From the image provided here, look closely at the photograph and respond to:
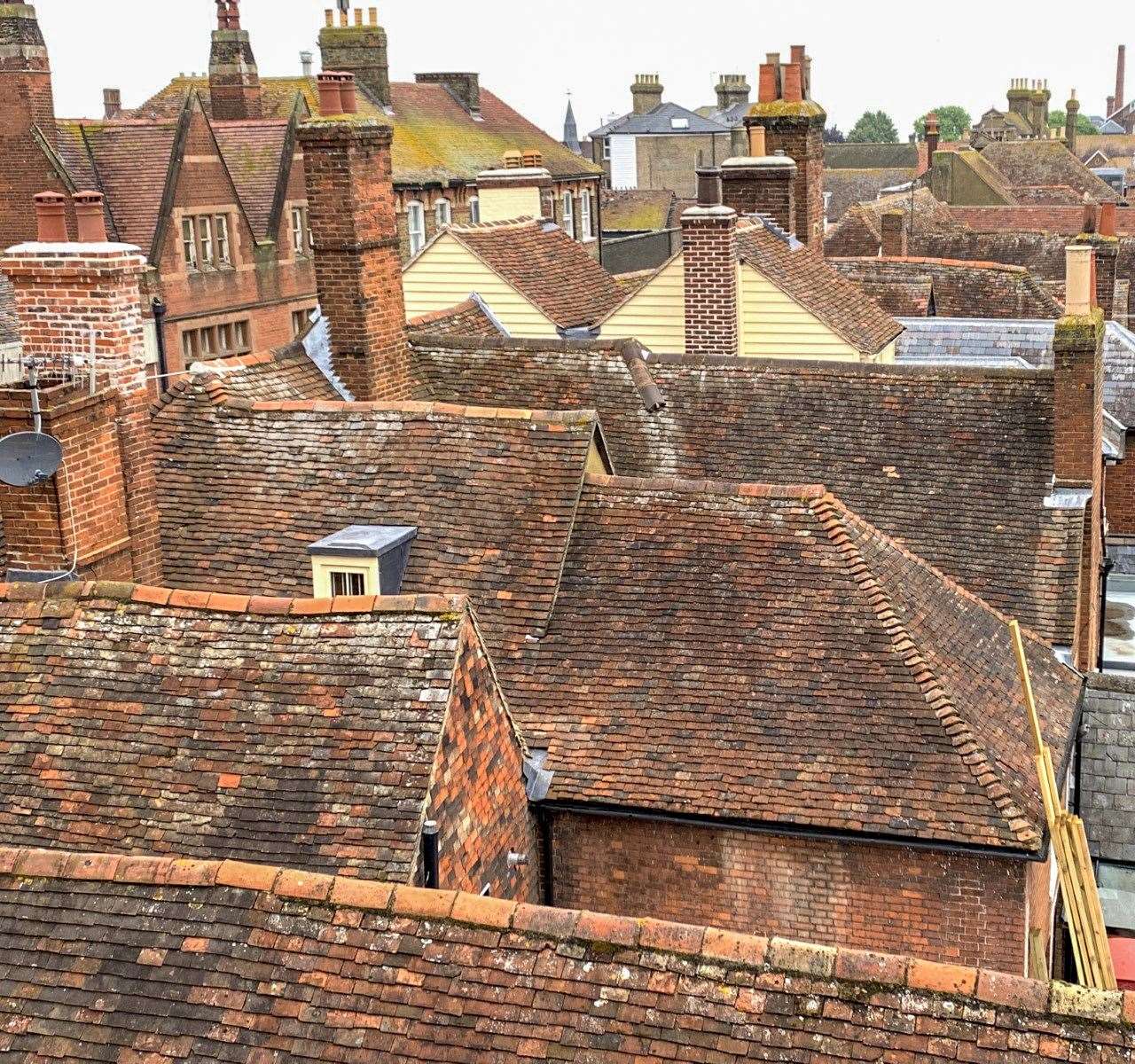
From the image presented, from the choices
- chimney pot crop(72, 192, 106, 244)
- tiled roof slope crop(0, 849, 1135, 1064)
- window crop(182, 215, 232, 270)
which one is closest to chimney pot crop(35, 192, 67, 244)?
chimney pot crop(72, 192, 106, 244)

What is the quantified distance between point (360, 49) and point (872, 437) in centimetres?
3772

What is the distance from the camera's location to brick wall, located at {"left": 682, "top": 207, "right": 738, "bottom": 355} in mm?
20453

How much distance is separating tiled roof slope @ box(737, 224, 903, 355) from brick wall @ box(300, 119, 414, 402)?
5.69 metres

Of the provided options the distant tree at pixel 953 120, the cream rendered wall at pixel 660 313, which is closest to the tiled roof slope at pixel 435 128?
the cream rendered wall at pixel 660 313

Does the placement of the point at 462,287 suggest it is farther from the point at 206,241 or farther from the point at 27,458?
the point at 206,241

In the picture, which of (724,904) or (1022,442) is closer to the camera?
(724,904)

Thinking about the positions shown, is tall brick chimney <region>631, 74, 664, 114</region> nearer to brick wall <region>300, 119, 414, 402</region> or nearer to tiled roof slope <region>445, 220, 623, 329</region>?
tiled roof slope <region>445, 220, 623, 329</region>

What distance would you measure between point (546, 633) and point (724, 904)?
2891 millimetres

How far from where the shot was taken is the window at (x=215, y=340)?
3906 centimetres

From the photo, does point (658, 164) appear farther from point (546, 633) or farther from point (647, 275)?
point (546, 633)

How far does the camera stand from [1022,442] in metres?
16.5

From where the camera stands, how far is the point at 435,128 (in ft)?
173

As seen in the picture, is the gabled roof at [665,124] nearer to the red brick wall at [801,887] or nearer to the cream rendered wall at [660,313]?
the cream rendered wall at [660,313]

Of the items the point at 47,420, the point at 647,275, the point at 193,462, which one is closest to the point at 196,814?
the point at 47,420
